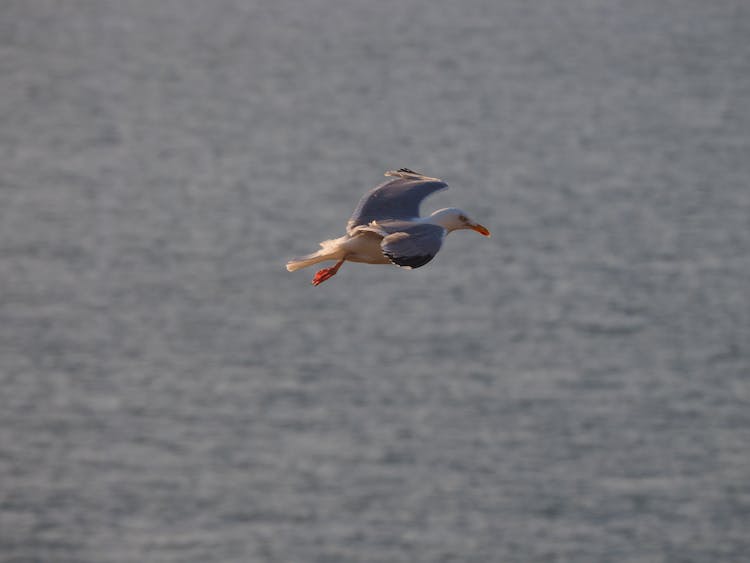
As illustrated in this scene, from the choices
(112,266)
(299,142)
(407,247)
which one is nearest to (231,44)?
(299,142)

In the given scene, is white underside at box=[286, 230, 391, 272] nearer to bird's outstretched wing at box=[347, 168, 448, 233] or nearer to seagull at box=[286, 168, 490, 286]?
seagull at box=[286, 168, 490, 286]

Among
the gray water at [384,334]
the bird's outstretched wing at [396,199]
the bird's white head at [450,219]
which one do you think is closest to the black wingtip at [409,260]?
the bird's white head at [450,219]

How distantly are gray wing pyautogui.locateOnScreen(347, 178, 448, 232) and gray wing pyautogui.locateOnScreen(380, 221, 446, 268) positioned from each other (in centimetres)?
170

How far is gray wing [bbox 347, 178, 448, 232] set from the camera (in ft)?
76.7

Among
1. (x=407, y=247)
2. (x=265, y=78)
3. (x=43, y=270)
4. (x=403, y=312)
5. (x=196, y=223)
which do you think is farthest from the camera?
(x=265, y=78)

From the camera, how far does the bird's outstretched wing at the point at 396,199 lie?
23.4 meters

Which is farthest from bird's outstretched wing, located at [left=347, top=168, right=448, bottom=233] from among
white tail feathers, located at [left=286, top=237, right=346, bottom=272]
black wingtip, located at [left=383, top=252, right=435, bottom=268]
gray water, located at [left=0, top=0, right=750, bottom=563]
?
gray water, located at [left=0, top=0, right=750, bottom=563]

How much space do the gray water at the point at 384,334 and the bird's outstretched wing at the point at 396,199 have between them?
201ft

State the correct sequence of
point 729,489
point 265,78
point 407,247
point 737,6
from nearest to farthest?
point 407,247
point 729,489
point 265,78
point 737,6

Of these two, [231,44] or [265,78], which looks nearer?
[265,78]

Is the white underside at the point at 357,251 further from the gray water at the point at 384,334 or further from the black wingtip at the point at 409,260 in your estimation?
the gray water at the point at 384,334

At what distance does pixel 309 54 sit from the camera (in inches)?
6944

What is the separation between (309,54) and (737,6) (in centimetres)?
5474

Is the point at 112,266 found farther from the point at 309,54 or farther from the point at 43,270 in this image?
the point at 309,54
